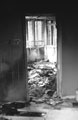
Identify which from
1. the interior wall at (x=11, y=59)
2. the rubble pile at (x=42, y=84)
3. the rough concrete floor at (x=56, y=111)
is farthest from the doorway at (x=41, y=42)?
the rough concrete floor at (x=56, y=111)

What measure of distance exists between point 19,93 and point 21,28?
6.11ft

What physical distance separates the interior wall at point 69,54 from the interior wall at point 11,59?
3.94 feet

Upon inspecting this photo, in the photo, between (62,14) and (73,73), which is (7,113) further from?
(62,14)

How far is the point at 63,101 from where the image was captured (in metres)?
6.63

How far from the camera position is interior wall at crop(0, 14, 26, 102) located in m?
6.26

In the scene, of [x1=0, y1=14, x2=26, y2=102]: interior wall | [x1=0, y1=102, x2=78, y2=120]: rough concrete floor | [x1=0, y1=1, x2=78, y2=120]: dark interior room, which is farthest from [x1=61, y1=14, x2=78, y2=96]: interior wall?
[x1=0, y1=14, x2=26, y2=102]: interior wall

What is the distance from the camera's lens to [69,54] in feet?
21.6

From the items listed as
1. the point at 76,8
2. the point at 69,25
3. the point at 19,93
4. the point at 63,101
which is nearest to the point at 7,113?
the point at 19,93

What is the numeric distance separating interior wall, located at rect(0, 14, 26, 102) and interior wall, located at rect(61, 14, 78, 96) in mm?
1200

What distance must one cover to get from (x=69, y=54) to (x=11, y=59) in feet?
5.52

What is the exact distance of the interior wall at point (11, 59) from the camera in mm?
6262

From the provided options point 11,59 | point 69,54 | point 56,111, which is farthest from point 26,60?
point 56,111

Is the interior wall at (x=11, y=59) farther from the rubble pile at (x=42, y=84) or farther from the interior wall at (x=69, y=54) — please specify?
the interior wall at (x=69, y=54)

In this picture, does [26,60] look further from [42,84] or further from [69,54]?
[42,84]
